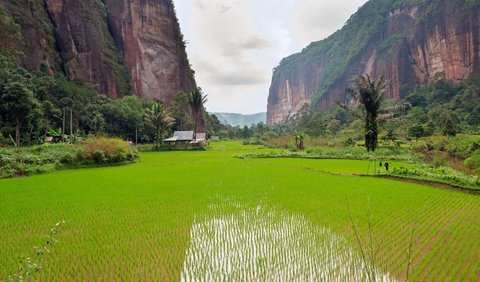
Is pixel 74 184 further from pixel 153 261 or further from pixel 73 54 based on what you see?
pixel 73 54

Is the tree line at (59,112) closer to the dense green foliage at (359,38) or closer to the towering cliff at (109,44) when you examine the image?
the towering cliff at (109,44)

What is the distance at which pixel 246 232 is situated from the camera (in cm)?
570

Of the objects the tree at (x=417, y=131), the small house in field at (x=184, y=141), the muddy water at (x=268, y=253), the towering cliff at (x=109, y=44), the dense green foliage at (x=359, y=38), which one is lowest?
the muddy water at (x=268, y=253)

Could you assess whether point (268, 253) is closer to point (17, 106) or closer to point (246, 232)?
point (246, 232)

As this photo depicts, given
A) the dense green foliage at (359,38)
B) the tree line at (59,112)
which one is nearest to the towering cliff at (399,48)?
the dense green foliage at (359,38)

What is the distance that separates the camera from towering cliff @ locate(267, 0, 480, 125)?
201 feet

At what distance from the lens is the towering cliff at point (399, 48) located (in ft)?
201

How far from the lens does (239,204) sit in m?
7.93

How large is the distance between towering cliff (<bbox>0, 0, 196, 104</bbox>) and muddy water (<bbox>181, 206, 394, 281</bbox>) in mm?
39636

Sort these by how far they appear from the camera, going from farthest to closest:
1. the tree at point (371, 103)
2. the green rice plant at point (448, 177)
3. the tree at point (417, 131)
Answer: the tree at point (417, 131) < the tree at point (371, 103) < the green rice plant at point (448, 177)

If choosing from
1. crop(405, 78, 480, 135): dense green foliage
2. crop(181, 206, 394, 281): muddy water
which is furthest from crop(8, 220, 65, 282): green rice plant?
crop(405, 78, 480, 135): dense green foliage

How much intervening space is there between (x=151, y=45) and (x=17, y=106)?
131ft

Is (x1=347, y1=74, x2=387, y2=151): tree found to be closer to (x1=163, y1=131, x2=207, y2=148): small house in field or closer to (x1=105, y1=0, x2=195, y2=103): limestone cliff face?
(x1=163, y1=131, x2=207, y2=148): small house in field

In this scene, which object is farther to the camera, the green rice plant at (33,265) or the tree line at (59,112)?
the tree line at (59,112)
